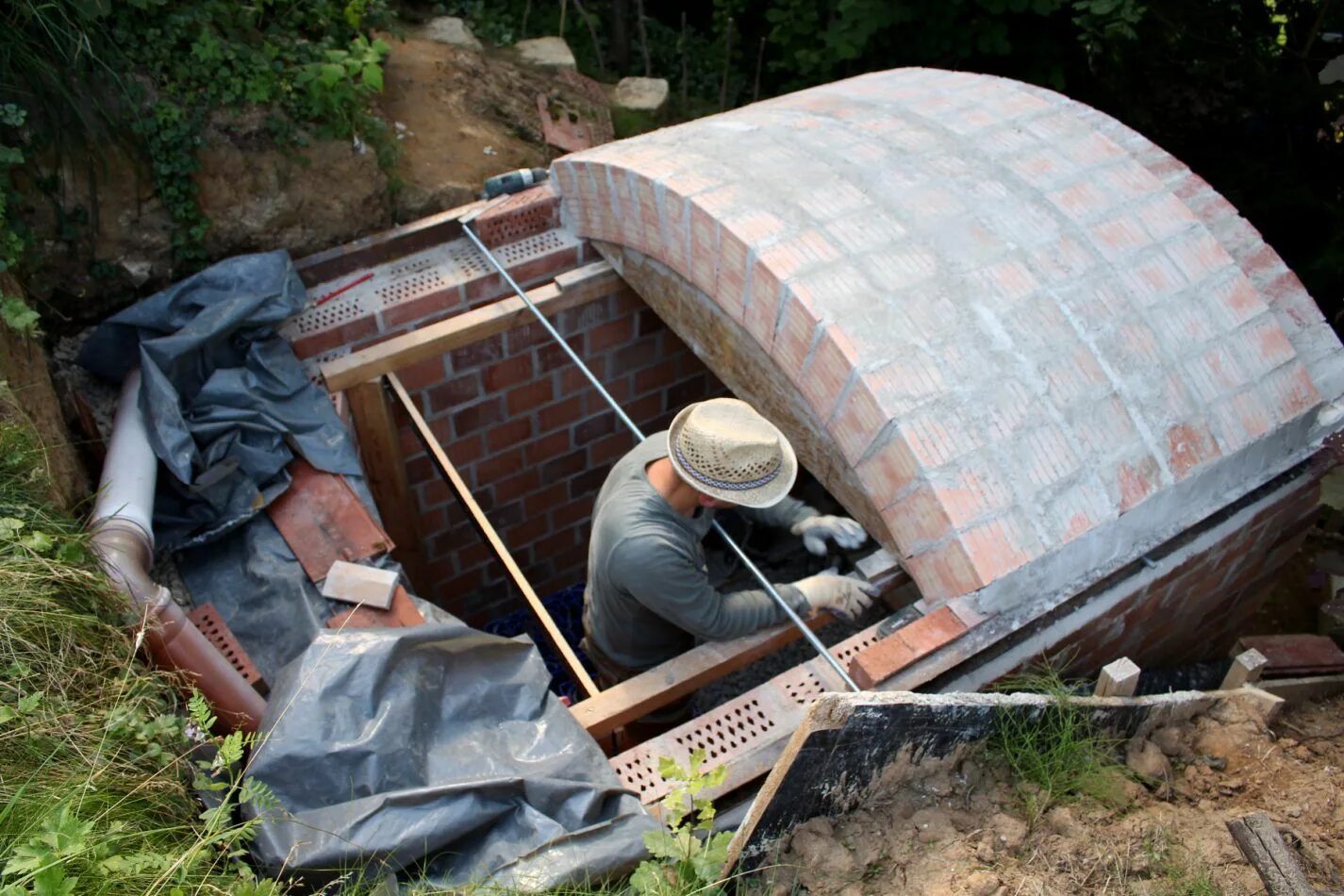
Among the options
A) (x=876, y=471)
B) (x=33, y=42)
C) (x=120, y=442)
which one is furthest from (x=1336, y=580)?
(x=33, y=42)

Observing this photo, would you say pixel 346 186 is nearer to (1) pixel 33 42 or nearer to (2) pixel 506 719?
(1) pixel 33 42

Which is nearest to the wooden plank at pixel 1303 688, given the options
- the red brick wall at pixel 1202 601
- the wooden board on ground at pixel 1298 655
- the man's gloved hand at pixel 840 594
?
the wooden board on ground at pixel 1298 655

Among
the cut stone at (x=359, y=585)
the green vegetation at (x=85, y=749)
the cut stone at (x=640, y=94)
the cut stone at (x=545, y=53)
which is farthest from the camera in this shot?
the cut stone at (x=640, y=94)

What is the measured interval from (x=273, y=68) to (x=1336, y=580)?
522 cm

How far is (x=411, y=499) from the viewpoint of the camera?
4875 millimetres

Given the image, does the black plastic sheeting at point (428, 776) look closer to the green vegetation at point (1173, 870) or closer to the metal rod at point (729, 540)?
the metal rod at point (729, 540)

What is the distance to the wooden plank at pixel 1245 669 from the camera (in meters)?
3.60

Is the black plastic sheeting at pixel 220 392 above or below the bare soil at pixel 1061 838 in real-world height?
above

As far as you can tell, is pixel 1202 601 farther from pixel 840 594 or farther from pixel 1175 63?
pixel 1175 63

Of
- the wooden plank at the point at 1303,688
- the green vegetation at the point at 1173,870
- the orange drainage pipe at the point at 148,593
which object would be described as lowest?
the wooden plank at the point at 1303,688

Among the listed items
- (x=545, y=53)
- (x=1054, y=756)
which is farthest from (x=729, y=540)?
(x=545, y=53)

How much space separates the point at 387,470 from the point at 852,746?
268 centimetres

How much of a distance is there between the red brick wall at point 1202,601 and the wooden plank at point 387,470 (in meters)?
2.75

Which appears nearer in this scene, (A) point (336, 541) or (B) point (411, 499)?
(A) point (336, 541)
